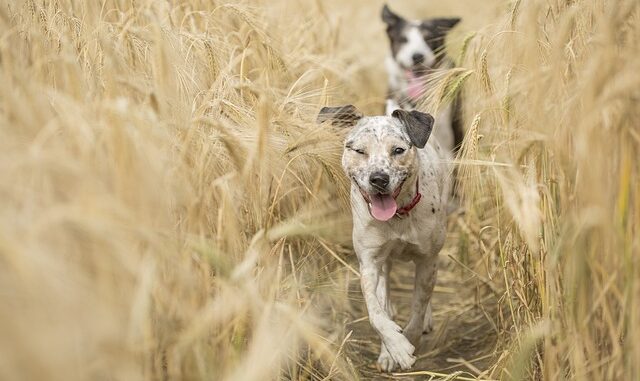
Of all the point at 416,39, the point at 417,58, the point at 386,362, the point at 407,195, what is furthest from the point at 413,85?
the point at 386,362

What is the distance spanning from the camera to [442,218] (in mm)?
4645

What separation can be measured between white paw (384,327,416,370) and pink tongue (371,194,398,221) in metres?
0.61

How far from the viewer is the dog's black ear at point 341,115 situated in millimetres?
4395

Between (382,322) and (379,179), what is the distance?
30.4 inches

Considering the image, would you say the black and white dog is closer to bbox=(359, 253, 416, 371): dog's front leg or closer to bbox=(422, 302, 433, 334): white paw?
bbox=(422, 302, 433, 334): white paw

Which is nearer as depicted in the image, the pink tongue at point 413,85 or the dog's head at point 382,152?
the dog's head at point 382,152

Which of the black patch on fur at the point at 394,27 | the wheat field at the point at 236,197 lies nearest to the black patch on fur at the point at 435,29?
the black patch on fur at the point at 394,27

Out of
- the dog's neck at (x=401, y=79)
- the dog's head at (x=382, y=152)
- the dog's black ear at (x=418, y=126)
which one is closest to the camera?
the dog's head at (x=382, y=152)

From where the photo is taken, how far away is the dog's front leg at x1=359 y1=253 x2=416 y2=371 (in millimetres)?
4109

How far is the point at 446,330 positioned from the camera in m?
5.03

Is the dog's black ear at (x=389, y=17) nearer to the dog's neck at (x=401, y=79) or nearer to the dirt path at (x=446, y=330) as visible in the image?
the dog's neck at (x=401, y=79)

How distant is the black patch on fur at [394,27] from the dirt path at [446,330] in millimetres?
2266

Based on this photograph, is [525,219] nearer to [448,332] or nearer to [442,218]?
[442,218]

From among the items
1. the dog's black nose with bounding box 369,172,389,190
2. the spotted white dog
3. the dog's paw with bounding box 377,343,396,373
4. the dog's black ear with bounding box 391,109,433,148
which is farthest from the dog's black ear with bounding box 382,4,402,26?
the dog's paw with bounding box 377,343,396,373
